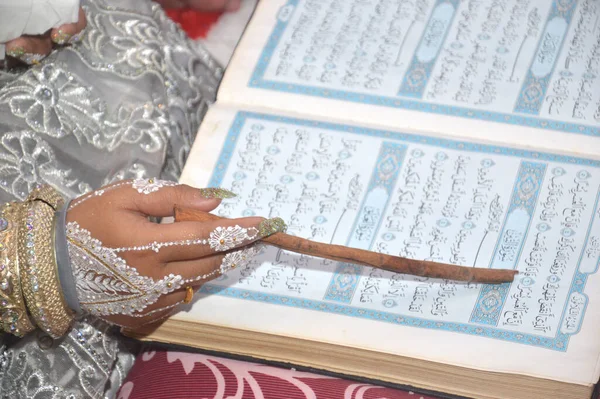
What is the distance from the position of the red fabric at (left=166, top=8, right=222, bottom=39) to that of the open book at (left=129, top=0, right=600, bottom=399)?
139mm

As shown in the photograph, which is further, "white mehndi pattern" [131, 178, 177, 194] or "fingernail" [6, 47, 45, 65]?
"fingernail" [6, 47, 45, 65]

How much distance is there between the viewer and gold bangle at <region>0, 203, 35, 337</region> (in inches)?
28.0

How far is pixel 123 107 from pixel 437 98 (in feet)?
1.33

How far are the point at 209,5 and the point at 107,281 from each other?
0.64m

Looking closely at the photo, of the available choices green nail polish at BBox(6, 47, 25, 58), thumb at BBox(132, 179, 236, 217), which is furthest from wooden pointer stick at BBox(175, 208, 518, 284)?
green nail polish at BBox(6, 47, 25, 58)

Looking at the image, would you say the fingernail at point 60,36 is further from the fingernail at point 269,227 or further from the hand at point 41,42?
the fingernail at point 269,227

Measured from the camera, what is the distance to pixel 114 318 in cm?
78

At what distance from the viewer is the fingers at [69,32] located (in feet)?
3.03

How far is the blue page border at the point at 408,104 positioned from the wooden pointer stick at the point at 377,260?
0.75ft

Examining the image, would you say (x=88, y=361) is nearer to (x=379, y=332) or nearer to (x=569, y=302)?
(x=379, y=332)

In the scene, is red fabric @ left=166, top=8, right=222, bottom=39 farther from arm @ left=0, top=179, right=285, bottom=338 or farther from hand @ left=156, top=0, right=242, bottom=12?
arm @ left=0, top=179, right=285, bottom=338

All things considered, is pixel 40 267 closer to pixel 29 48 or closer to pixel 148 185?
pixel 148 185

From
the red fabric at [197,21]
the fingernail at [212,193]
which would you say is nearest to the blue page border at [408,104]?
the red fabric at [197,21]

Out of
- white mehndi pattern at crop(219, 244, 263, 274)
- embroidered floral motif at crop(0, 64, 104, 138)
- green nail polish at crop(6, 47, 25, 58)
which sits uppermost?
green nail polish at crop(6, 47, 25, 58)
